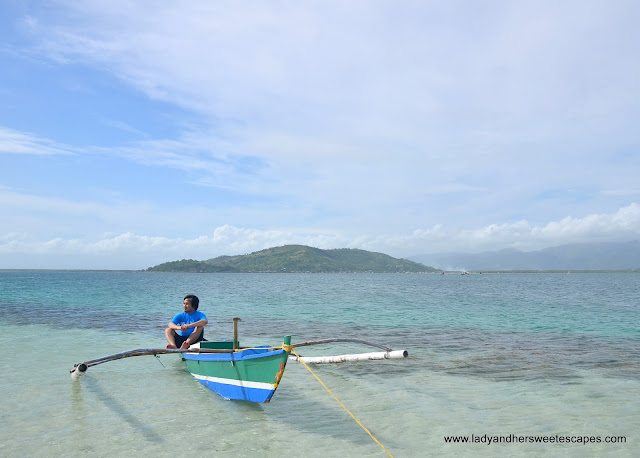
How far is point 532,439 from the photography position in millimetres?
8898

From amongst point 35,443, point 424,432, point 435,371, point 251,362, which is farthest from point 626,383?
point 35,443

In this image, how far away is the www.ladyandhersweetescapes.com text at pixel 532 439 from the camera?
8.77 metres

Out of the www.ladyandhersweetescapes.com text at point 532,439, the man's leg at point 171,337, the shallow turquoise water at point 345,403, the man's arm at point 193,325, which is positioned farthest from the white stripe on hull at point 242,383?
the www.ladyandhersweetescapes.com text at point 532,439

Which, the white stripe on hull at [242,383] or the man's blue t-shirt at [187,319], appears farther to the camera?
the man's blue t-shirt at [187,319]

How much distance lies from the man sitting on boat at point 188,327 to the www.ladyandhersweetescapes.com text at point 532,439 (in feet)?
28.6

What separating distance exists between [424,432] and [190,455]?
4.85 m

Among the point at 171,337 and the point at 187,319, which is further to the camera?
the point at 187,319

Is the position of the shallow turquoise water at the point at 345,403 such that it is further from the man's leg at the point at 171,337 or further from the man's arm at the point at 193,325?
the man's arm at the point at 193,325

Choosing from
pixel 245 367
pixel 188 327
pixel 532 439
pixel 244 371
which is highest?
pixel 188 327

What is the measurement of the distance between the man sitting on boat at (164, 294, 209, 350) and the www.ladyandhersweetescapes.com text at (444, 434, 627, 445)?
8.72m

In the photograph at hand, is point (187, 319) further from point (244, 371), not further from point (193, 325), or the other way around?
point (244, 371)

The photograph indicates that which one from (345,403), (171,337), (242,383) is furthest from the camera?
(171,337)

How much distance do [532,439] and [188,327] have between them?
33.6ft

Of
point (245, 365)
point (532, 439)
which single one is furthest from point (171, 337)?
point (532, 439)
